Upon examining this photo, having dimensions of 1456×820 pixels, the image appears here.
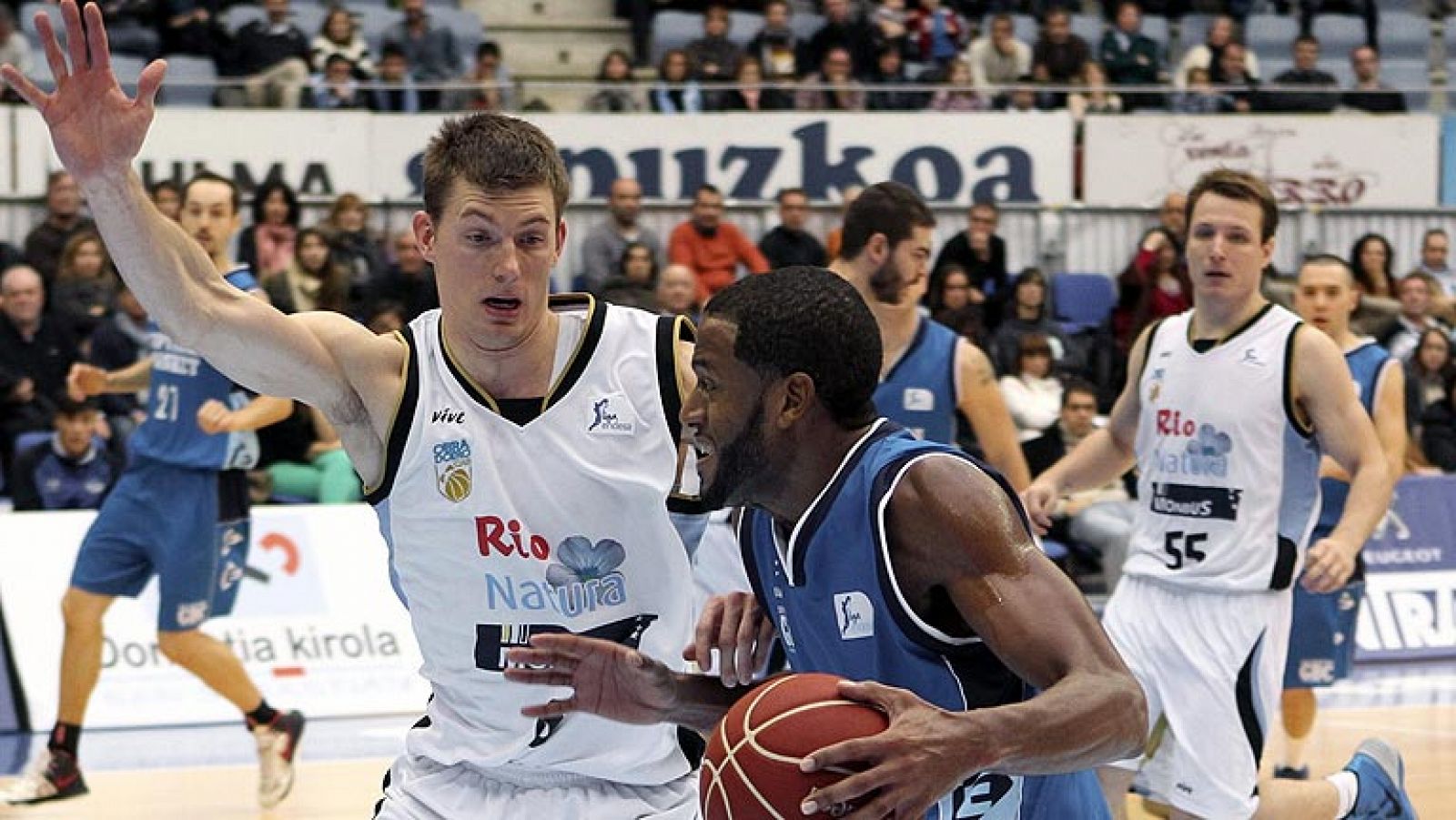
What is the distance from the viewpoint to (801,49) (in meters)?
15.4

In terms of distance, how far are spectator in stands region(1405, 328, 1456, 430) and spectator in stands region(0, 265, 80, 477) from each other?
24.6 ft

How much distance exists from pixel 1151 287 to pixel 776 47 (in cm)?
356

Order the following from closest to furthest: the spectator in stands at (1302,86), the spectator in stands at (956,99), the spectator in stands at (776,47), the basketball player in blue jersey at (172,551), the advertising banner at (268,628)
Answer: the basketball player in blue jersey at (172,551) → the advertising banner at (268,628) → the spectator in stands at (956,99) → the spectator in stands at (776,47) → the spectator in stands at (1302,86)

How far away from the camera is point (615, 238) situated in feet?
41.7

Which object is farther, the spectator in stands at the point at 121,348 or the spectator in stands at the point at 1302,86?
the spectator in stands at the point at 1302,86

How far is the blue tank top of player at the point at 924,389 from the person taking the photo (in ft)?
23.2

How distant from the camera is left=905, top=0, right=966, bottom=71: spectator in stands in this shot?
16031mm

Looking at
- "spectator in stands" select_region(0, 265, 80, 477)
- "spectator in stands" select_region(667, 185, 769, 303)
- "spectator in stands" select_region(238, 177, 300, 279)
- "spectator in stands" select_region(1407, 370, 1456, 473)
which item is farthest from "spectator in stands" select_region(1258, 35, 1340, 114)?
"spectator in stands" select_region(0, 265, 80, 477)

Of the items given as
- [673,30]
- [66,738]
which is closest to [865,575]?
[66,738]

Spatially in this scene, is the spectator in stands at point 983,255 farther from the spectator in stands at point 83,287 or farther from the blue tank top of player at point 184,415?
the blue tank top of player at point 184,415

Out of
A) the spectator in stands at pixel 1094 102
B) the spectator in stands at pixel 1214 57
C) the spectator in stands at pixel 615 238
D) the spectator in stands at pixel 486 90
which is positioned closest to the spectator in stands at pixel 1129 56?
the spectator in stands at pixel 1214 57

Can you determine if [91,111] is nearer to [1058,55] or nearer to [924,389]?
[924,389]

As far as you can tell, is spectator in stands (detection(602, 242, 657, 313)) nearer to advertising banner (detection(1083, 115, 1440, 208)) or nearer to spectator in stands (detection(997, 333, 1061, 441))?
spectator in stands (detection(997, 333, 1061, 441))

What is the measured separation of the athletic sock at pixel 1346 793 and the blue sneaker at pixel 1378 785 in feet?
0.04
